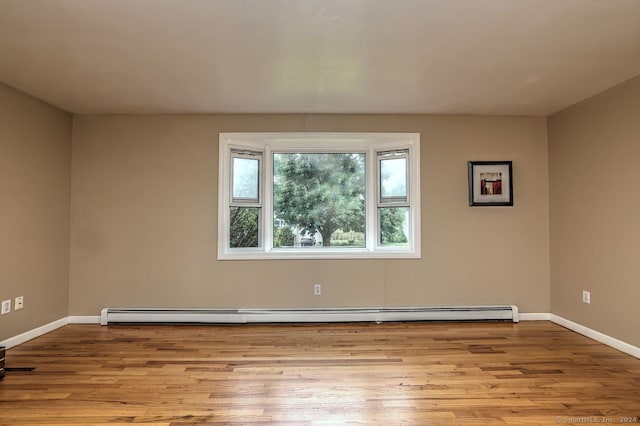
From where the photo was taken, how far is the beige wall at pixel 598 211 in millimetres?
3162

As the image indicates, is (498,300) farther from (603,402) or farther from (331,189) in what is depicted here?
(331,189)

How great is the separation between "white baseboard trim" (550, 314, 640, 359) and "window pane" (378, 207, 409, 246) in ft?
6.23

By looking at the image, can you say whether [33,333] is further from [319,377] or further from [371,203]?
[371,203]

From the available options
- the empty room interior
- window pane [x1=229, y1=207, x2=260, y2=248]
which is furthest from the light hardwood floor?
window pane [x1=229, y1=207, x2=260, y2=248]

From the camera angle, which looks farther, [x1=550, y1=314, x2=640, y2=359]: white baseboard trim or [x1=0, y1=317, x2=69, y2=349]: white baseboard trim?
[x1=0, y1=317, x2=69, y2=349]: white baseboard trim

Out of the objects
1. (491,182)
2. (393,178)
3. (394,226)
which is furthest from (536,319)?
(393,178)

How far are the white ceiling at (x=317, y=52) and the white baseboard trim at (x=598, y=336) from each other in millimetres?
2391

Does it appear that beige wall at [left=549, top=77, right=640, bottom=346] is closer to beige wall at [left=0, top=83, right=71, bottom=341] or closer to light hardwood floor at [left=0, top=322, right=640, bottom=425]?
light hardwood floor at [left=0, top=322, right=640, bottom=425]

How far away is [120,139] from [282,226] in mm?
2158

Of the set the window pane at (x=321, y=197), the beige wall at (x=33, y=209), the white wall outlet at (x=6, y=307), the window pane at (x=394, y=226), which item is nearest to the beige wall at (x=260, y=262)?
the beige wall at (x=33, y=209)

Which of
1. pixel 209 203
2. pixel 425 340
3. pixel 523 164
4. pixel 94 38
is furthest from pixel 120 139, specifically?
pixel 523 164

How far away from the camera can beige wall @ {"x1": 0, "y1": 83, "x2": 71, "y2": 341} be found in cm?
328

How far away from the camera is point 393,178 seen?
4.39 m

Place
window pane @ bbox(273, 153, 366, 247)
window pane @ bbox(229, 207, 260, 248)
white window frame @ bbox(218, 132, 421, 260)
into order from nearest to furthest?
white window frame @ bbox(218, 132, 421, 260) < window pane @ bbox(229, 207, 260, 248) < window pane @ bbox(273, 153, 366, 247)
